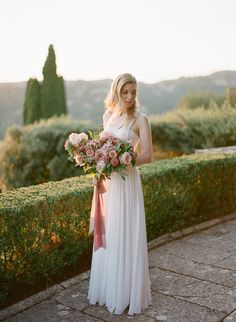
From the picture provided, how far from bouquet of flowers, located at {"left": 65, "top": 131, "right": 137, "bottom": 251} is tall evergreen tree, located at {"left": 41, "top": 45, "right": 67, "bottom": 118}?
2249 cm

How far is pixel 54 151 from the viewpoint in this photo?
1513 centimetres

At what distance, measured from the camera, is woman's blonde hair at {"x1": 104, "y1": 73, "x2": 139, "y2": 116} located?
3881 mm

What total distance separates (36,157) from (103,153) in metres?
11.5

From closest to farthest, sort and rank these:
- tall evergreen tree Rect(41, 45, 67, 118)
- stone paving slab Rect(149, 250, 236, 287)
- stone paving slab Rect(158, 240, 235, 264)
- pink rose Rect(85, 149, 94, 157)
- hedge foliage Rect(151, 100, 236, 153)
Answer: pink rose Rect(85, 149, 94, 157), stone paving slab Rect(149, 250, 236, 287), stone paving slab Rect(158, 240, 235, 264), hedge foliage Rect(151, 100, 236, 153), tall evergreen tree Rect(41, 45, 67, 118)

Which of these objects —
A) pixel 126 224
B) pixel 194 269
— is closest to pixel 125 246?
pixel 126 224

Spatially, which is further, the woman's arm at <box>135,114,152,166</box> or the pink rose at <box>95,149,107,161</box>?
the woman's arm at <box>135,114,152,166</box>

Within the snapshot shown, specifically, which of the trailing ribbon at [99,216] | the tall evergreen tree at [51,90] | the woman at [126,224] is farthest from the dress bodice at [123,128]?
the tall evergreen tree at [51,90]

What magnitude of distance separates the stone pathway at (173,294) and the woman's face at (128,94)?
1949 millimetres

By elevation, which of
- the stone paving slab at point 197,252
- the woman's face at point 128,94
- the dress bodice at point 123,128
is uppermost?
the woman's face at point 128,94

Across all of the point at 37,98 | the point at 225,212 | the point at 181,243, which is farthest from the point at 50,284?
the point at 37,98

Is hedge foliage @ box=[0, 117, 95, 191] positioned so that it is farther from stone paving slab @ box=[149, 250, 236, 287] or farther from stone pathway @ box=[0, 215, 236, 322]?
stone paving slab @ box=[149, 250, 236, 287]

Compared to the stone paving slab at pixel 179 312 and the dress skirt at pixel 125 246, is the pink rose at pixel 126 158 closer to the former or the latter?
the dress skirt at pixel 125 246

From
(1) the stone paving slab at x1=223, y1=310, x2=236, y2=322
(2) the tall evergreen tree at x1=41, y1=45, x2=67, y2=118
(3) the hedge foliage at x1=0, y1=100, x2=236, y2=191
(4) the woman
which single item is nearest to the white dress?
(4) the woman

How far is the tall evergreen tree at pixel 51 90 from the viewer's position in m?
26.0
